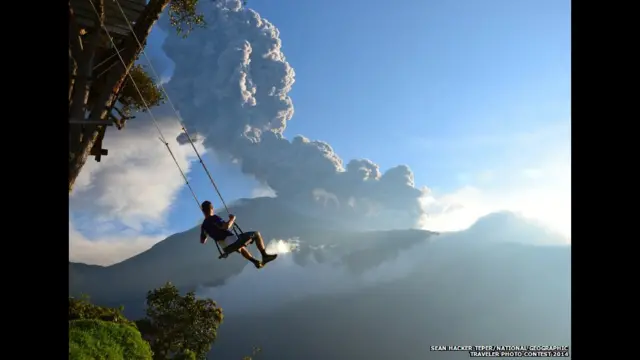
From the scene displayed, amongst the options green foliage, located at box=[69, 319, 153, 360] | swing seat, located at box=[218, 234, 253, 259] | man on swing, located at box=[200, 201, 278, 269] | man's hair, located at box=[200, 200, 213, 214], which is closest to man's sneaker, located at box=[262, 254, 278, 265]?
man on swing, located at box=[200, 201, 278, 269]

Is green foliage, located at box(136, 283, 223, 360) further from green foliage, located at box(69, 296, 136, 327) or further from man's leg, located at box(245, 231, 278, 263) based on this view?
man's leg, located at box(245, 231, 278, 263)

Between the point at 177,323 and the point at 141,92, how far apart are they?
324 inches

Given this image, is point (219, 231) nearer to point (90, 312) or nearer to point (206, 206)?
point (206, 206)

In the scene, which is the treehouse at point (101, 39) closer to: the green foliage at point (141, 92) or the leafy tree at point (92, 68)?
the leafy tree at point (92, 68)

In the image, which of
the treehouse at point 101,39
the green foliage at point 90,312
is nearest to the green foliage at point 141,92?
the treehouse at point 101,39

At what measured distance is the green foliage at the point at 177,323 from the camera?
16.5m

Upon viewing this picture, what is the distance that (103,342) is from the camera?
8.15 meters

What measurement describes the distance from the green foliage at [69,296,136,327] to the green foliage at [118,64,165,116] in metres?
5.10

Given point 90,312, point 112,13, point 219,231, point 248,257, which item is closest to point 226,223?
point 219,231

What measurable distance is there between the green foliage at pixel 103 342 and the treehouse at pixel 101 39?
330 cm

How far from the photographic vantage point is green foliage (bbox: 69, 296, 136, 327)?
11445 millimetres
